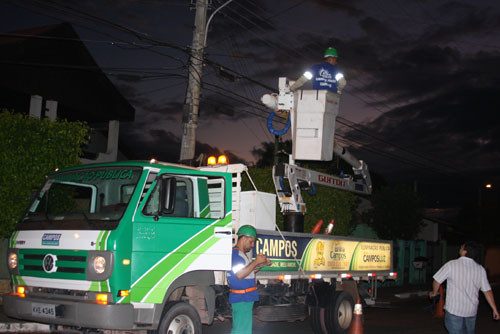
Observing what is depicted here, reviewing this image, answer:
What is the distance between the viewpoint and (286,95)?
1105 cm

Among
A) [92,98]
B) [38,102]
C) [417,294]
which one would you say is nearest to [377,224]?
[417,294]

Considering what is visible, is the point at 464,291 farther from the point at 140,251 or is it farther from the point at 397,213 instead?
the point at 397,213

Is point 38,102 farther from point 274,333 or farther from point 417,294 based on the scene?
point 417,294

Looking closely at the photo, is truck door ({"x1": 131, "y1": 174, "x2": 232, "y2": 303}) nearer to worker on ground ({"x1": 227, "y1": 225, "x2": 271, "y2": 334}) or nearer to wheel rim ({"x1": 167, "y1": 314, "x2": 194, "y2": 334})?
wheel rim ({"x1": 167, "y1": 314, "x2": 194, "y2": 334})

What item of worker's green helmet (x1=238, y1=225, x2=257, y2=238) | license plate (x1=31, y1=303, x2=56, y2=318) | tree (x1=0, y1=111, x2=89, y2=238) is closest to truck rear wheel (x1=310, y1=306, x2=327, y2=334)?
worker's green helmet (x1=238, y1=225, x2=257, y2=238)

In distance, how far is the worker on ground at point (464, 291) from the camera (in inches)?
268

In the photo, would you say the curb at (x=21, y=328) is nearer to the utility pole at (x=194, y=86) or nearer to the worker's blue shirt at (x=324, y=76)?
the utility pole at (x=194, y=86)

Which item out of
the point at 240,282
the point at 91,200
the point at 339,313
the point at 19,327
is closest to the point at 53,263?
the point at 91,200

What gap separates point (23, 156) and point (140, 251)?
20.2 ft

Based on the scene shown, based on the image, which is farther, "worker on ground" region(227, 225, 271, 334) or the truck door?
the truck door

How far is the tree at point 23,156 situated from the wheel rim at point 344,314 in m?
6.44

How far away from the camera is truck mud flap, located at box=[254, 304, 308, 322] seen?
8820mm

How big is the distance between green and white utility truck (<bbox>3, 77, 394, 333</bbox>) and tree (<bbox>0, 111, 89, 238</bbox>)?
410cm

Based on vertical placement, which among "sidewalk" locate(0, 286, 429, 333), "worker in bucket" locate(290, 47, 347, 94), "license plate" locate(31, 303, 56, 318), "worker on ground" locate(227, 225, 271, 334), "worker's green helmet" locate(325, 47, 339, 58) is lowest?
"sidewalk" locate(0, 286, 429, 333)
